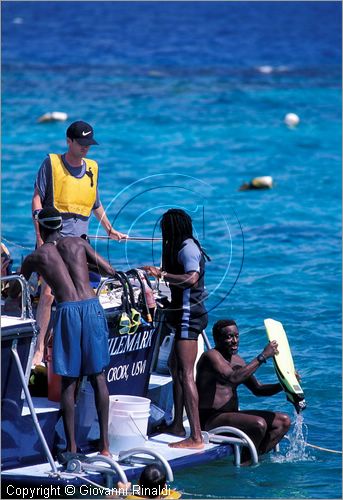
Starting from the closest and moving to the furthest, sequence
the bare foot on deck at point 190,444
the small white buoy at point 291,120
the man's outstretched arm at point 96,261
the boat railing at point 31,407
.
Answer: the boat railing at point 31,407 < the man's outstretched arm at point 96,261 < the bare foot on deck at point 190,444 < the small white buoy at point 291,120

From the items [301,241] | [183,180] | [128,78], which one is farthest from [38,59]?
[301,241]

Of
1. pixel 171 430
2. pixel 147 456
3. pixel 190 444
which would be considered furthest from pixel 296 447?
pixel 147 456

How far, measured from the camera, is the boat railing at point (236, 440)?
30.6ft

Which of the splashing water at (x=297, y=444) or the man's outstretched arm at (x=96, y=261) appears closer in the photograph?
the man's outstretched arm at (x=96, y=261)

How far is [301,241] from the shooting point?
19.6 metres

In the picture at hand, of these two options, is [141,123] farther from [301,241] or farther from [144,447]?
[144,447]

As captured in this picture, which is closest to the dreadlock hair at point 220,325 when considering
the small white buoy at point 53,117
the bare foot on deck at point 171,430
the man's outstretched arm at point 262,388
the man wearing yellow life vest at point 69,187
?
the man's outstretched arm at point 262,388

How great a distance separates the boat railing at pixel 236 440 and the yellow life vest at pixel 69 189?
2.13 metres

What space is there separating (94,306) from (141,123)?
21.9 meters

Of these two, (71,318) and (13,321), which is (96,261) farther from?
(13,321)

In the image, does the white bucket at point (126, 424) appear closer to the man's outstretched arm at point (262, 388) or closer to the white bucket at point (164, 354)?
the white bucket at point (164, 354)

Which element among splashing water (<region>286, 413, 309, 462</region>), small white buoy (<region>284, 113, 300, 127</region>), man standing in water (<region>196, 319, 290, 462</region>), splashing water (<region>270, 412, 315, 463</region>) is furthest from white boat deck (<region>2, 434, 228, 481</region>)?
small white buoy (<region>284, 113, 300, 127</region>)

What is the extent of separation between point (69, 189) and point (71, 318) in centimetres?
159

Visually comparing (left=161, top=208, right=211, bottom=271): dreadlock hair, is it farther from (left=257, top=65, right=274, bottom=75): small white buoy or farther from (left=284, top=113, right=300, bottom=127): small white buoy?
(left=257, top=65, right=274, bottom=75): small white buoy
